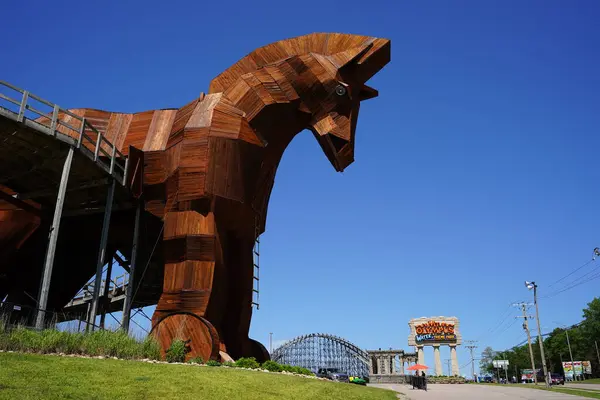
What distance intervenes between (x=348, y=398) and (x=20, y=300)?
16.9m

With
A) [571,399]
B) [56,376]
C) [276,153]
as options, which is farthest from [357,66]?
[56,376]

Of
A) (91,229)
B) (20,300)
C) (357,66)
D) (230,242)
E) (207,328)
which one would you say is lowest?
(207,328)

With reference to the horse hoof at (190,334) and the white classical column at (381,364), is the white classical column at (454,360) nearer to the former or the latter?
the white classical column at (381,364)

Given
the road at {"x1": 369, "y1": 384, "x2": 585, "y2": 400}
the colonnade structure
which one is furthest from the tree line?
the road at {"x1": 369, "y1": 384, "x2": 585, "y2": 400}

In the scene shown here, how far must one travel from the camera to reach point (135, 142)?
20.5 meters

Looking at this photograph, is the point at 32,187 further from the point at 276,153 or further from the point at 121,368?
the point at 121,368

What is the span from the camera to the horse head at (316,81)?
1889cm

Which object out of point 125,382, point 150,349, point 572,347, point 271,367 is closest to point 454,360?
point 572,347

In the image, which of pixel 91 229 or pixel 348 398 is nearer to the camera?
pixel 348 398

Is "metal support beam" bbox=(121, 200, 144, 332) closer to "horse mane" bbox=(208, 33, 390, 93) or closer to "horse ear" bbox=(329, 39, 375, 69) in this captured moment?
"horse mane" bbox=(208, 33, 390, 93)

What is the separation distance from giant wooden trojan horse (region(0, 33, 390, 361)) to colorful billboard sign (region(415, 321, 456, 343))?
5161cm

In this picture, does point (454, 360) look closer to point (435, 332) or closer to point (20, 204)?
point (435, 332)

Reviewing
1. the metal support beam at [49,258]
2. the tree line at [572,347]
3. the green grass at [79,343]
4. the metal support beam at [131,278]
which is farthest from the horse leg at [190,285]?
the tree line at [572,347]

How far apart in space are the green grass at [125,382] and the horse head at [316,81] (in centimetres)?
978
